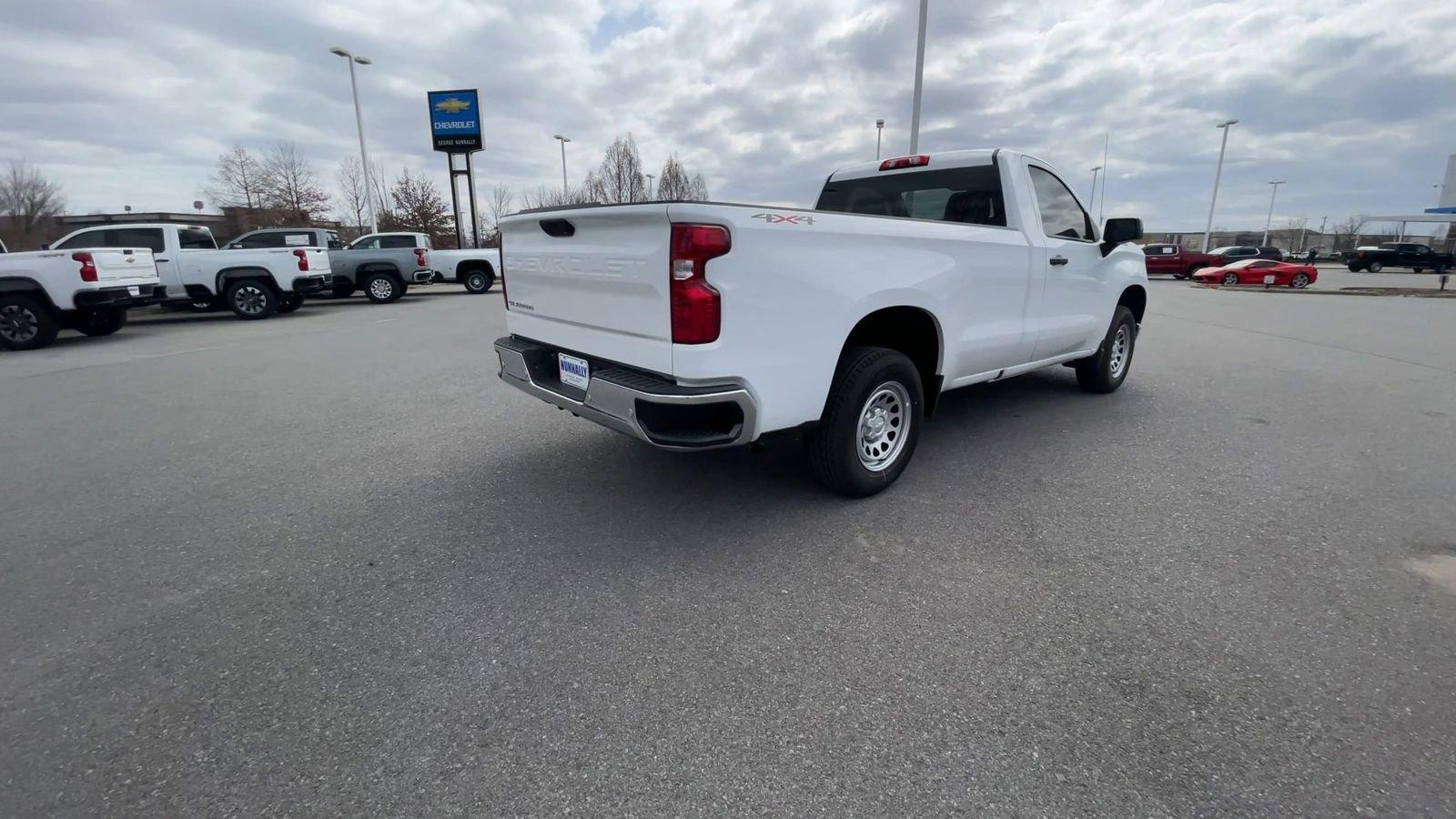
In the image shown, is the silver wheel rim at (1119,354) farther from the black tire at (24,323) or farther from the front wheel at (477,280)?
the front wheel at (477,280)

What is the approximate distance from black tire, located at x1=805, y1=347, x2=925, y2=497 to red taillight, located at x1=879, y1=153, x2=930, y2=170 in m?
1.88

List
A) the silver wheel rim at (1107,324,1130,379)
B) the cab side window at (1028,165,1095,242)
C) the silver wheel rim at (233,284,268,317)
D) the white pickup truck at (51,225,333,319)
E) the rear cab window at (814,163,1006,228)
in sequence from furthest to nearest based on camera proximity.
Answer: the silver wheel rim at (233,284,268,317) < the white pickup truck at (51,225,333,319) < the silver wheel rim at (1107,324,1130,379) < the cab side window at (1028,165,1095,242) < the rear cab window at (814,163,1006,228)

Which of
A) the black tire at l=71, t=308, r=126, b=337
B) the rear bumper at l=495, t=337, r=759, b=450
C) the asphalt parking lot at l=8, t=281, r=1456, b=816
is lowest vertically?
the asphalt parking lot at l=8, t=281, r=1456, b=816

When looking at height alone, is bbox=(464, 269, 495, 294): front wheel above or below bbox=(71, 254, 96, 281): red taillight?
below

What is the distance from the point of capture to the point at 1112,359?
6.23 meters

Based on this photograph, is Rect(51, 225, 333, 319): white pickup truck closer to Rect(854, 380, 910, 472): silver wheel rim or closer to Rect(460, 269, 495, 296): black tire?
Rect(460, 269, 495, 296): black tire

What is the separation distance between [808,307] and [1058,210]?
3.06 m

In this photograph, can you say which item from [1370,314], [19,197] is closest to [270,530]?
[1370,314]

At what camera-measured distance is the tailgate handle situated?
3.43 meters

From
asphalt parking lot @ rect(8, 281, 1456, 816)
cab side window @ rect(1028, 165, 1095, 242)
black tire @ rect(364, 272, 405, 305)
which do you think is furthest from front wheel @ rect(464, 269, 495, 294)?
cab side window @ rect(1028, 165, 1095, 242)

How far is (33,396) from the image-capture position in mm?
6656

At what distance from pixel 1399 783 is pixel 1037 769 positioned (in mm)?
967

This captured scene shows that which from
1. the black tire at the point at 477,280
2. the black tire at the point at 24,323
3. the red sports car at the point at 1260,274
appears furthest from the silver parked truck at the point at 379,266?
the red sports car at the point at 1260,274

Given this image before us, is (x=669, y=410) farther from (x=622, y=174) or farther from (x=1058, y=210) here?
(x=622, y=174)
